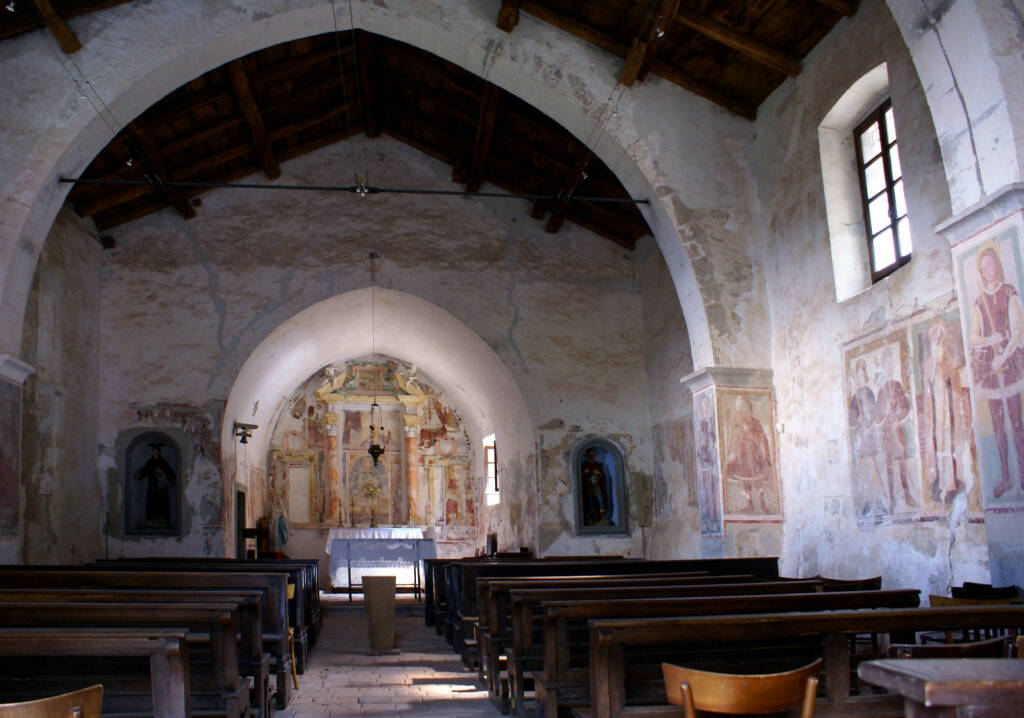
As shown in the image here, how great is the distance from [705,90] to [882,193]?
262cm

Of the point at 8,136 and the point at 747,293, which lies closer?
the point at 8,136

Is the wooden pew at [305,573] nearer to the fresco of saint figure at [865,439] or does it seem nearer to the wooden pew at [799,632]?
the fresco of saint figure at [865,439]

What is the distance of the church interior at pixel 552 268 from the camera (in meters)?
7.35

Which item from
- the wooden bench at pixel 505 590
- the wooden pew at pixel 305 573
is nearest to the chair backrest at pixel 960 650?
the wooden bench at pixel 505 590

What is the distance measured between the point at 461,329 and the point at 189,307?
408cm

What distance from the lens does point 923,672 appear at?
6.24 ft

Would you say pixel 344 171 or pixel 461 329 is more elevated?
pixel 344 171

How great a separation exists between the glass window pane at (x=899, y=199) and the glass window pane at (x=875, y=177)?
0.22m

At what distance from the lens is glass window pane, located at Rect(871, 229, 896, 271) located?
8.60 meters

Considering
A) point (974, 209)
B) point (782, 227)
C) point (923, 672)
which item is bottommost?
point (923, 672)

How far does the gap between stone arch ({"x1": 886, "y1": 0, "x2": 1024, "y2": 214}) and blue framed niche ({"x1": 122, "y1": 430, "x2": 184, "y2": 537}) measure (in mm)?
10639

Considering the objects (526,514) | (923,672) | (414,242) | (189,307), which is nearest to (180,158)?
(189,307)

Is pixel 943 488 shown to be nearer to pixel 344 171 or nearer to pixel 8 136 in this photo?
pixel 8 136

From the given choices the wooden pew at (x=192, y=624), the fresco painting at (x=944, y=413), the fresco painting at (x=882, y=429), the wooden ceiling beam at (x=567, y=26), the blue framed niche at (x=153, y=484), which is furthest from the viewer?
the blue framed niche at (x=153, y=484)
